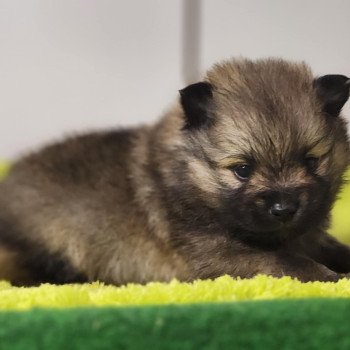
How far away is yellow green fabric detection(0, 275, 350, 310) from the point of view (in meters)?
1.13

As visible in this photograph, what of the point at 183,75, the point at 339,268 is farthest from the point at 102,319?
the point at 183,75

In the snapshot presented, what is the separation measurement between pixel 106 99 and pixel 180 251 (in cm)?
148

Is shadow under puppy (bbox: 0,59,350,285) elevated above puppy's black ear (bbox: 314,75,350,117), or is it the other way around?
puppy's black ear (bbox: 314,75,350,117)

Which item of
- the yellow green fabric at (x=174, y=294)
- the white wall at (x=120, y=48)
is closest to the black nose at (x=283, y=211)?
the yellow green fabric at (x=174, y=294)

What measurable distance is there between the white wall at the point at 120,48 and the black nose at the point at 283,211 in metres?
1.55

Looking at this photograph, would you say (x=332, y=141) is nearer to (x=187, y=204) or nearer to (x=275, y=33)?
(x=187, y=204)

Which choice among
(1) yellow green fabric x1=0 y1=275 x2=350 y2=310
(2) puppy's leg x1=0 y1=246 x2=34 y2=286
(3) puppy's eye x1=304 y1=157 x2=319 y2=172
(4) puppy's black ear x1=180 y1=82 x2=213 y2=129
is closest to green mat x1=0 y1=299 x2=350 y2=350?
(1) yellow green fabric x1=0 y1=275 x2=350 y2=310

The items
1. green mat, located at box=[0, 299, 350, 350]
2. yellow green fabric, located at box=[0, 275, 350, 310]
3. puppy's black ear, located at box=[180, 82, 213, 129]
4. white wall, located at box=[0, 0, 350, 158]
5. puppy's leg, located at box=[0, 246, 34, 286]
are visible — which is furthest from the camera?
white wall, located at box=[0, 0, 350, 158]

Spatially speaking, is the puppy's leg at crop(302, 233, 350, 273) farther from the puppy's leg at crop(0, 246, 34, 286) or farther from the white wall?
the white wall

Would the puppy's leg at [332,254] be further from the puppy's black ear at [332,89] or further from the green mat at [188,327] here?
the green mat at [188,327]

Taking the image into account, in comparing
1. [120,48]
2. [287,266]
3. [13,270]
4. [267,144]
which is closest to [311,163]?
[267,144]

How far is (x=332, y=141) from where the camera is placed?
1.57m

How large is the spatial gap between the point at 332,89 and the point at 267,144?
10.4 inches

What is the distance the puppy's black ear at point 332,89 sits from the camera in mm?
1591
